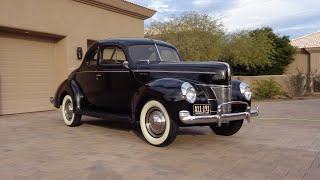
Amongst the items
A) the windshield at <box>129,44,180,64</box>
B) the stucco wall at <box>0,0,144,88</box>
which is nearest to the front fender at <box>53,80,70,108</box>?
the windshield at <box>129,44,180,64</box>

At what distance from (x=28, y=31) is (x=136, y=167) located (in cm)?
833

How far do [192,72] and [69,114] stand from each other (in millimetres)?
3766

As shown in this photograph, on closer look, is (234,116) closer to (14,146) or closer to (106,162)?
(106,162)

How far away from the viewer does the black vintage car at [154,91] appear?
7086 millimetres

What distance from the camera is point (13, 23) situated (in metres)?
12.1

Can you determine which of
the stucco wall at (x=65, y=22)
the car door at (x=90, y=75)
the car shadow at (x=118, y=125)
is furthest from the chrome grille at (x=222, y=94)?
the stucco wall at (x=65, y=22)

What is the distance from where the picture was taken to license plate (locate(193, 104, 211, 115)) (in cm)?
703

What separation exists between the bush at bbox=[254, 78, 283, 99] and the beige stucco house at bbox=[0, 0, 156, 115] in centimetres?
A: 935

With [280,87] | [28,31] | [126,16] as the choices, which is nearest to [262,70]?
[280,87]

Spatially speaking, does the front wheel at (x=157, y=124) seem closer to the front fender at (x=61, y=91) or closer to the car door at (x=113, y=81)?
the car door at (x=113, y=81)

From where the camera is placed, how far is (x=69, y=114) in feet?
33.0

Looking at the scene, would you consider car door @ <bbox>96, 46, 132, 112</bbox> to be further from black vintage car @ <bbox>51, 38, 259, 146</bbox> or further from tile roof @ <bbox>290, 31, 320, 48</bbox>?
tile roof @ <bbox>290, 31, 320, 48</bbox>

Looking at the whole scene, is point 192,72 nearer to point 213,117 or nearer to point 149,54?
point 213,117

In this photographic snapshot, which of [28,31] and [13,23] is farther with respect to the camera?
[28,31]
